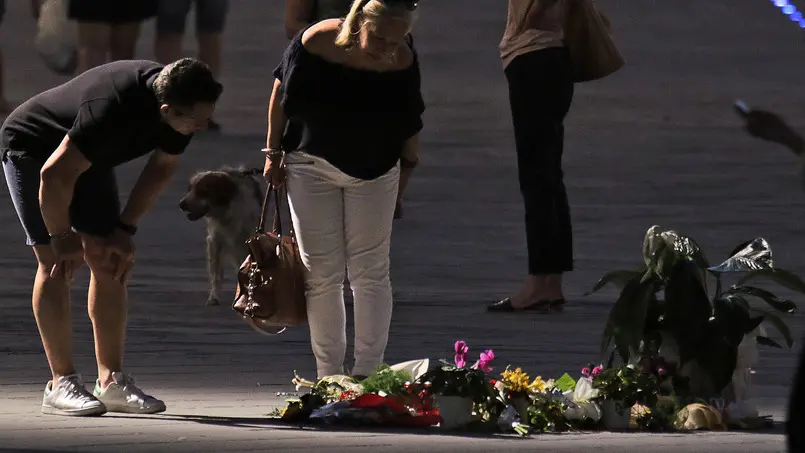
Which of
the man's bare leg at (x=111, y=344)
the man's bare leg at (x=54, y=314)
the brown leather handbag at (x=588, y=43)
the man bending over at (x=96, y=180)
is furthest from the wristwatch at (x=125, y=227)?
the brown leather handbag at (x=588, y=43)

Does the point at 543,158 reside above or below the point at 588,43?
below

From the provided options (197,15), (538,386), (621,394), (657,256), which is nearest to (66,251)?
(538,386)

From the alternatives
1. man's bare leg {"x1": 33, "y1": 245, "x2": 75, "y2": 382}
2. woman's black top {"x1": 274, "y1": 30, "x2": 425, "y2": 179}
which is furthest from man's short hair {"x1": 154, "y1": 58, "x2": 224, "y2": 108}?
man's bare leg {"x1": 33, "y1": 245, "x2": 75, "y2": 382}

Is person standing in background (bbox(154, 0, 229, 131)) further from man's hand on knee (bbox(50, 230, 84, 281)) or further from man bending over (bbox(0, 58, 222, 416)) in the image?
man's hand on knee (bbox(50, 230, 84, 281))

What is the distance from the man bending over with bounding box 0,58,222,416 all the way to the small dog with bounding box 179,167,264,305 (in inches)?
126

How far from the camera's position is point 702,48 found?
21.2m

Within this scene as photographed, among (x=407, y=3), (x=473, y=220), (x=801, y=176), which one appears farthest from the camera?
(x=473, y=220)

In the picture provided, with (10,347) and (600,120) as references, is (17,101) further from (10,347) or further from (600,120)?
(10,347)

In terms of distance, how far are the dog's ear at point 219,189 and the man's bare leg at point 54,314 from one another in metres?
3.47

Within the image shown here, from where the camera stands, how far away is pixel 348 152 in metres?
7.16

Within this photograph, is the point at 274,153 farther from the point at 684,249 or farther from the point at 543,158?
the point at 543,158

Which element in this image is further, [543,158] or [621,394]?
[543,158]

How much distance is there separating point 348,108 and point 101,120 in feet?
2.87

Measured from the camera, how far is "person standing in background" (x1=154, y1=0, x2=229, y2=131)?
17.9m
